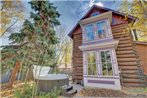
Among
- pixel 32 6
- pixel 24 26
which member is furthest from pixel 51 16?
pixel 24 26

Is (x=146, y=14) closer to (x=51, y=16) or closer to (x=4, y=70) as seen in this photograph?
(x=51, y=16)

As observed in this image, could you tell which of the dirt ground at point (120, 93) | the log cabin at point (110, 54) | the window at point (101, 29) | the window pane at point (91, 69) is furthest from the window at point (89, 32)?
the dirt ground at point (120, 93)

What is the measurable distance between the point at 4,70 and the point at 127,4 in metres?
9.80

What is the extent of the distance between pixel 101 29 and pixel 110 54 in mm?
2438

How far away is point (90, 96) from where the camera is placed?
5.84 meters

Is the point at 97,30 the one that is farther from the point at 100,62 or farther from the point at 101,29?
the point at 100,62

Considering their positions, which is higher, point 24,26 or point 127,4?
point 127,4

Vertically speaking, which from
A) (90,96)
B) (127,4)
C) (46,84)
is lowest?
(90,96)

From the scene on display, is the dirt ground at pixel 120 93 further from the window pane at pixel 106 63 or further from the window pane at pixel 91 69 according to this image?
the window pane at pixel 91 69

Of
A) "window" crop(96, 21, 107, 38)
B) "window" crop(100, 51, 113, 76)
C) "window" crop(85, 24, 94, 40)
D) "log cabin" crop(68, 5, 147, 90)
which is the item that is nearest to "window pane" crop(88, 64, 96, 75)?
"log cabin" crop(68, 5, 147, 90)

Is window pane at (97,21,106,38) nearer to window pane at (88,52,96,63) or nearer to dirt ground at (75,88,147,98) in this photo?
window pane at (88,52,96,63)

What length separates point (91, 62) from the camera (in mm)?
8492

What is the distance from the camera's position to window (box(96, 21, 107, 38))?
8.62 meters

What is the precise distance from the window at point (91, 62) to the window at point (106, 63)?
678 mm
